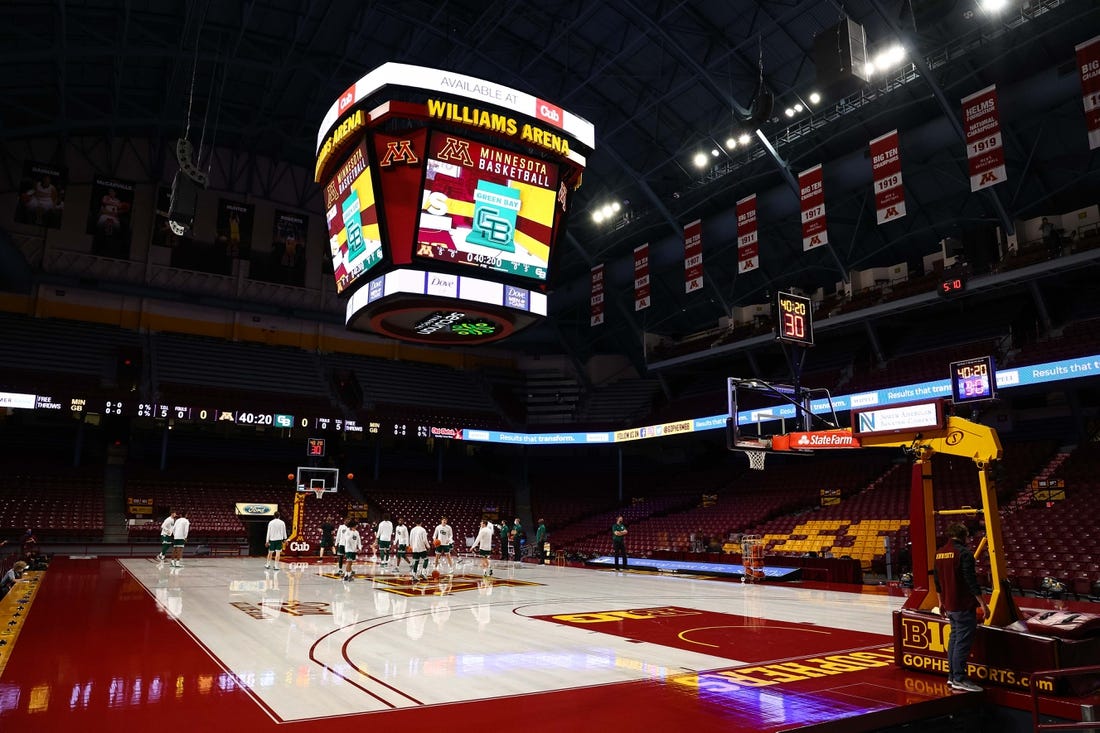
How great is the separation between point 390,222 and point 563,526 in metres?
22.8

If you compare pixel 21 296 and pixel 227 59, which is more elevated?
pixel 227 59

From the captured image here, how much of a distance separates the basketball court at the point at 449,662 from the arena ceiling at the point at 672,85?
1108cm

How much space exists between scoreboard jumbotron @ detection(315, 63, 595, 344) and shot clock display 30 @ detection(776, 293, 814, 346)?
687cm

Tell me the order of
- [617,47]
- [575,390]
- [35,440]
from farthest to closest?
[575,390] < [35,440] < [617,47]

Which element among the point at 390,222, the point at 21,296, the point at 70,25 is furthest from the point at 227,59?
the point at 21,296

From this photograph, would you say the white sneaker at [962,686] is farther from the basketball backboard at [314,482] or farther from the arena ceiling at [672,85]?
the basketball backboard at [314,482]

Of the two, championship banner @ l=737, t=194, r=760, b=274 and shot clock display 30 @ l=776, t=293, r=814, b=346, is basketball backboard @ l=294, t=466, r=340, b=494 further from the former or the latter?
shot clock display 30 @ l=776, t=293, r=814, b=346

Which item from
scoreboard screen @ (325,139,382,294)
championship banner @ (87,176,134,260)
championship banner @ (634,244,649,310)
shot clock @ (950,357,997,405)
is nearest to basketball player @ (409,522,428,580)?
scoreboard screen @ (325,139,382,294)

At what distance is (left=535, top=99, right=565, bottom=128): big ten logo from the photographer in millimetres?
18828

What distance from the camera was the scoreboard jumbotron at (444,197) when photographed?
17.4 m

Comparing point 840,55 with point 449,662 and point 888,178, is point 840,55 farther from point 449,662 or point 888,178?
point 449,662

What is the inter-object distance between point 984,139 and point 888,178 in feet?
9.01

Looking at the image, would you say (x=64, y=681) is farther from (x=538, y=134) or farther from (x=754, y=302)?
(x=754, y=302)

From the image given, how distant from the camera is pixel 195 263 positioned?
122 feet
